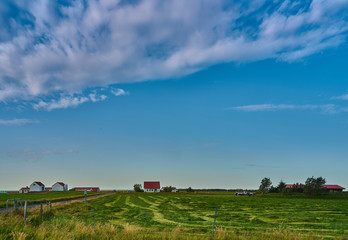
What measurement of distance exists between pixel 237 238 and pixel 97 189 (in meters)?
194

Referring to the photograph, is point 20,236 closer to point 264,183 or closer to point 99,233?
point 99,233

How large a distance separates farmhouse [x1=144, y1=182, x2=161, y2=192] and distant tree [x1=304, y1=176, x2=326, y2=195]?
254 ft

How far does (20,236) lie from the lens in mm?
9414

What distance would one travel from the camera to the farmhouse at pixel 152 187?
146375 millimetres

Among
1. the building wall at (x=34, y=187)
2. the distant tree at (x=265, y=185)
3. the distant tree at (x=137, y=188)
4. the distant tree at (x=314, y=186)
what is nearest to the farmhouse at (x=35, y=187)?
the building wall at (x=34, y=187)

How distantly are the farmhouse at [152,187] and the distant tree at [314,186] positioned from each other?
254ft

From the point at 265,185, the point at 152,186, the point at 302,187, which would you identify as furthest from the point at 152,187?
the point at 302,187

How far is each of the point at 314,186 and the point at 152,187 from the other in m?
83.9

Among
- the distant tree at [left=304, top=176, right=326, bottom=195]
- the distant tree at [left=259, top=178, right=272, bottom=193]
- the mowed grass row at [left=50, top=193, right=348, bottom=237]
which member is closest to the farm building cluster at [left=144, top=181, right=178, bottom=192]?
the distant tree at [left=259, top=178, right=272, bottom=193]

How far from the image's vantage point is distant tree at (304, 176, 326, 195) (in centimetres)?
8594

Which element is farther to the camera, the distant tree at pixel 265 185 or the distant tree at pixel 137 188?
the distant tree at pixel 137 188

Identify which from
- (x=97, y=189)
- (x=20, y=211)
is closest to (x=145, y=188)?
(x=97, y=189)

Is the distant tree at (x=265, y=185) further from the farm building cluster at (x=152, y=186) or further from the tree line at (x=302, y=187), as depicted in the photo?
the farm building cluster at (x=152, y=186)

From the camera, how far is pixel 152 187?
147m
